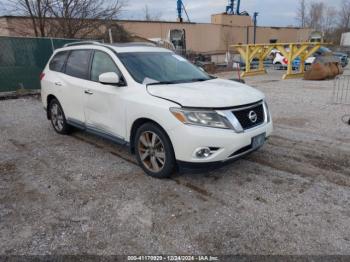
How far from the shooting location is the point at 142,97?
11.6ft

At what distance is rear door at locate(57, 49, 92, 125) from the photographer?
4586mm

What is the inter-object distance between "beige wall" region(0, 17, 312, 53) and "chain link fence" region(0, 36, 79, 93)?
7.18 metres

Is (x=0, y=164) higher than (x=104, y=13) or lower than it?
lower

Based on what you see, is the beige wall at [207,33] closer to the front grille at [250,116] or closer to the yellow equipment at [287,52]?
the yellow equipment at [287,52]

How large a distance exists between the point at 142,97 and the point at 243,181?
66.4 inches

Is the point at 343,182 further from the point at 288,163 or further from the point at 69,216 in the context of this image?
the point at 69,216

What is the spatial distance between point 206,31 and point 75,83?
3688 centimetres

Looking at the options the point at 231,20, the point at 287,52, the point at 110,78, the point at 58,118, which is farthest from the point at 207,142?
the point at 231,20

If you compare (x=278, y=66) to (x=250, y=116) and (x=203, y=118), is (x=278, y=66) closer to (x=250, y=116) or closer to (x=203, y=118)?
(x=250, y=116)

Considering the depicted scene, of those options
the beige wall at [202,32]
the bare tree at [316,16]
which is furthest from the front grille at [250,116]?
the bare tree at [316,16]

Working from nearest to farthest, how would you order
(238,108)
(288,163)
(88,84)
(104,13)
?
(238,108) → (288,163) → (88,84) → (104,13)

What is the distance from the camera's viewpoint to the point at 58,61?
5418 millimetres

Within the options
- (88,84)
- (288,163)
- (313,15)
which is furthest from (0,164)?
(313,15)

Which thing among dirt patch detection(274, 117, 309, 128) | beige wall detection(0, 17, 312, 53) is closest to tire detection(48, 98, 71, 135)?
dirt patch detection(274, 117, 309, 128)
